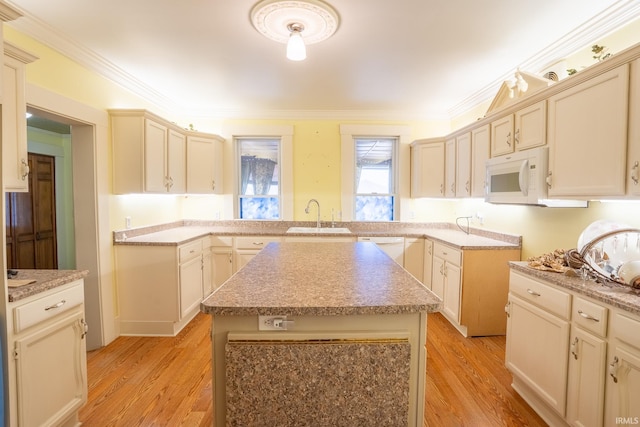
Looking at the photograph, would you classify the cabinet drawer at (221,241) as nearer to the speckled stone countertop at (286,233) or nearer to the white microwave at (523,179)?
the speckled stone countertop at (286,233)

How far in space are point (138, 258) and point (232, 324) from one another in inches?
87.7

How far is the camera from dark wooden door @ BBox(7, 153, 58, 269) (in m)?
3.62

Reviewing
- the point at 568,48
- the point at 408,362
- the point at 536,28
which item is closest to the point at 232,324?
the point at 408,362

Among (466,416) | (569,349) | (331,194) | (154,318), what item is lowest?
(466,416)

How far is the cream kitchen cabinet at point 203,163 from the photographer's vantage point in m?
3.64

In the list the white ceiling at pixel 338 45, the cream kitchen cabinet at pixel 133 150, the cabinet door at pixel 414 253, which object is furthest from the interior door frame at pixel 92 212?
the cabinet door at pixel 414 253

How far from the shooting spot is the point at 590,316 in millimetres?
1426

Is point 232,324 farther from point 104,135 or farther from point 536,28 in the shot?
point 536,28

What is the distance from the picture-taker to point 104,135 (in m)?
2.69

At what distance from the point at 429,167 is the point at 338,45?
82.4 inches

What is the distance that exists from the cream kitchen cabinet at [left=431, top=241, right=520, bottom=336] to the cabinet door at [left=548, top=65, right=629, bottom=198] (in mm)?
978

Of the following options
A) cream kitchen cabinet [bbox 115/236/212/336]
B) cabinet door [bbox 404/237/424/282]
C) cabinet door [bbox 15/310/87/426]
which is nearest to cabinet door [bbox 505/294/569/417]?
cabinet door [bbox 404/237/424/282]

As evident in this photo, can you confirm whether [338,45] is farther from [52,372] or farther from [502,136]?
[52,372]

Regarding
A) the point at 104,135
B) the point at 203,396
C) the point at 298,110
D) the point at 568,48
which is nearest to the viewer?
the point at 203,396
